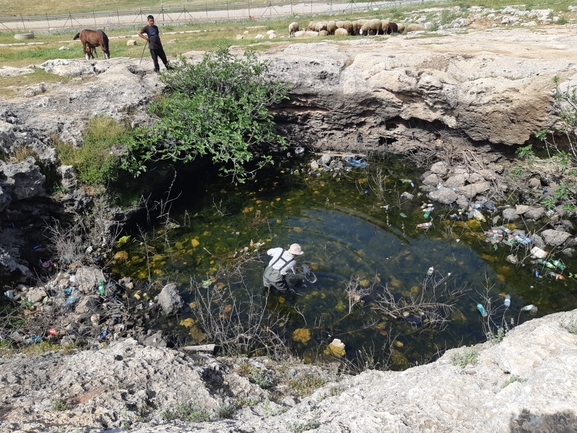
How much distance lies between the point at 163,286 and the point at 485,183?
8471 mm

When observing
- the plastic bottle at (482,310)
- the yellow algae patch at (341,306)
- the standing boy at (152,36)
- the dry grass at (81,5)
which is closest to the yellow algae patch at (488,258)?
the plastic bottle at (482,310)

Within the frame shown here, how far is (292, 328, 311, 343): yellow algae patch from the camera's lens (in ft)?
24.9

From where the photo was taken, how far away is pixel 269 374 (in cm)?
615

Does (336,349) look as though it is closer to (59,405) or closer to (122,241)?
(59,405)

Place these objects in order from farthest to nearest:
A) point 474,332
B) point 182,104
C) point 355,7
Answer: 1. point 355,7
2. point 182,104
3. point 474,332

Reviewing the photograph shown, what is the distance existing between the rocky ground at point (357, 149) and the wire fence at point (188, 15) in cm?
2013

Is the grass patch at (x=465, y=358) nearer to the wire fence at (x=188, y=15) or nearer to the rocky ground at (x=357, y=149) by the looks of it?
the rocky ground at (x=357, y=149)

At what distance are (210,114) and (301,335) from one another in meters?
6.11

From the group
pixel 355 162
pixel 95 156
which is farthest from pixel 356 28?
pixel 95 156

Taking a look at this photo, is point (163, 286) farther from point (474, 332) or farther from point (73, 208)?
point (474, 332)

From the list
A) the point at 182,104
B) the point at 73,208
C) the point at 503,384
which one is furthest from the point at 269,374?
the point at 182,104

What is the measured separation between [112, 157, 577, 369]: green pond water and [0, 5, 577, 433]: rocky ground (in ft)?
3.12

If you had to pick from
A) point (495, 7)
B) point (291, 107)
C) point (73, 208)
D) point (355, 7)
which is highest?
point (355, 7)

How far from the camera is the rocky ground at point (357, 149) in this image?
4070 millimetres
